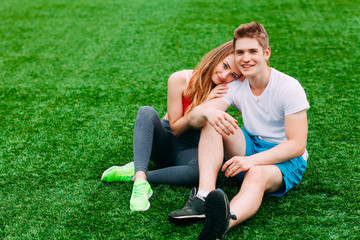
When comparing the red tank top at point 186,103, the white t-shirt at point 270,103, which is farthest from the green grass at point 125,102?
the red tank top at point 186,103

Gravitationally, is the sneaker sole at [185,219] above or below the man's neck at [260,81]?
below

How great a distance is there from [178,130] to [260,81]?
1.93ft

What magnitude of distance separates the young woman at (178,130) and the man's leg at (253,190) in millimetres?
450

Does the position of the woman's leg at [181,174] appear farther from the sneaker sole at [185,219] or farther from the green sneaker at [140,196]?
the sneaker sole at [185,219]

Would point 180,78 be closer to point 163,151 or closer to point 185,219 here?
point 163,151

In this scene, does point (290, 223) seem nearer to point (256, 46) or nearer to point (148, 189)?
point (148, 189)

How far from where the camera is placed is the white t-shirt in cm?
197

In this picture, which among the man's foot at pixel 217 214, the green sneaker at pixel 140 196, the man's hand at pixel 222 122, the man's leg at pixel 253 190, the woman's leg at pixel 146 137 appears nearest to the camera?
the man's foot at pixel 217 214

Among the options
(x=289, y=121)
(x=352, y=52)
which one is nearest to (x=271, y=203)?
(x=289, y=121)

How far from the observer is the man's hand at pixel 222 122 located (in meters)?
1.94

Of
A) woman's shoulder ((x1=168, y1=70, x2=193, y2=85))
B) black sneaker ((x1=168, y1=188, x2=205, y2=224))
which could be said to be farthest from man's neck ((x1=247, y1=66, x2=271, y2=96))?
black sneaker ((x1=168, y1=188, x2=205, y2=224))

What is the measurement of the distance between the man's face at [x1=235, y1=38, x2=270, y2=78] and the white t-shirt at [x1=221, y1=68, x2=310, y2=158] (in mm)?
106

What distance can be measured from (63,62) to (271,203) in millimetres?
3462

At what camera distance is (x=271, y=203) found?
2109 mm
